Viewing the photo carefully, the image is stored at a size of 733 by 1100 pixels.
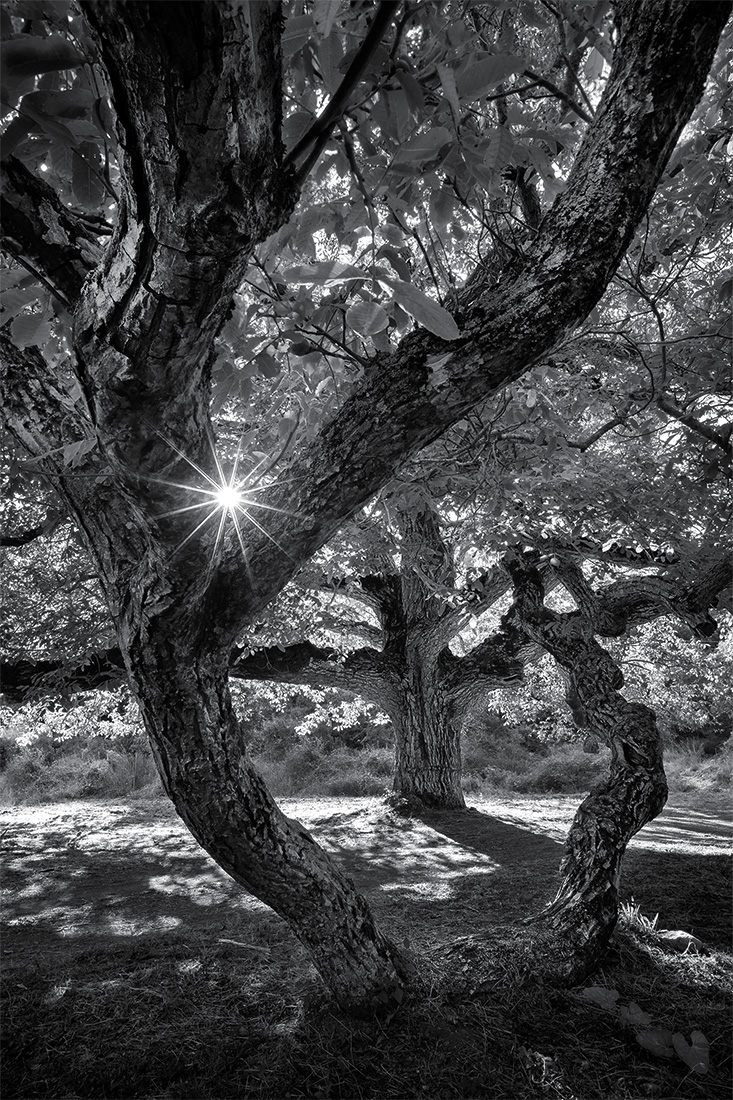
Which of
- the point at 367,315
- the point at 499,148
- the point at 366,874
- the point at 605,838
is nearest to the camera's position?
the point at 499,148

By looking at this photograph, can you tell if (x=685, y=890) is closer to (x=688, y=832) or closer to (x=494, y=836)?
(x=494, y=836)

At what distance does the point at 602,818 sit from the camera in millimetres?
3738

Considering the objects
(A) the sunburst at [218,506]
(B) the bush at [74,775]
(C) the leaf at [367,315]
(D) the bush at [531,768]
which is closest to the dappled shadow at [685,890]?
(A) the sunburst at [218,506]

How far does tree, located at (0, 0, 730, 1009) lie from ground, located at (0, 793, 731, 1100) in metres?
0.37

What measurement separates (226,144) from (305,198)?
2.28m

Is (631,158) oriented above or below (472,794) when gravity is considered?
above

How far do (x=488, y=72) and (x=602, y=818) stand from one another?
3.86 m

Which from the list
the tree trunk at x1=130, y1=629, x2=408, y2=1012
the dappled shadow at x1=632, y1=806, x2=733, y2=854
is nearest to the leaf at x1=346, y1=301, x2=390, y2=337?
the tree trunk at x1=130, y1=629, x2=408, y2=1012

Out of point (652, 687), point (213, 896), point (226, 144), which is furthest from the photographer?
point (652, 687)

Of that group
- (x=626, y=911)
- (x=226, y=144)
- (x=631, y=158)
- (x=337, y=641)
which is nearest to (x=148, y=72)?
(x=226, y=144)

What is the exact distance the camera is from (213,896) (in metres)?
5.36

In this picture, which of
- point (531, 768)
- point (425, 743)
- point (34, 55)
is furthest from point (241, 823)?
point (531, 768)

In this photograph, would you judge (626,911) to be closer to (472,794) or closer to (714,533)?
(714,533)

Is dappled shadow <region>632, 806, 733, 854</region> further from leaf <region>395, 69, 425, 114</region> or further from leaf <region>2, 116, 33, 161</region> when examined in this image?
leaf <region>2, 116, 33, 161</region>
